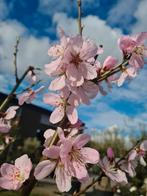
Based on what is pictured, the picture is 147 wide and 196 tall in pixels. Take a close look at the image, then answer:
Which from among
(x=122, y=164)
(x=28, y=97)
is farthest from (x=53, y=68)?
(x=122, y=164)

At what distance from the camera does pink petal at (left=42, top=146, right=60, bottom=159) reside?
1.08 meters

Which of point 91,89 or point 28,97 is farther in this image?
point 28,97

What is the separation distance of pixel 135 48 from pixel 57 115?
12.8 inches

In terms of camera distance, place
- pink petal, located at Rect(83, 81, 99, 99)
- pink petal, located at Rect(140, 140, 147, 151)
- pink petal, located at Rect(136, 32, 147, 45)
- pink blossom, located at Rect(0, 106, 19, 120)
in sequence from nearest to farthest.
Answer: pink petal, located at Rect(83, 81, 99, 99) < pink petal, located at Rect(136, 32, 147, 45) < pink petal, located at Rect(140, 140, 147, 151) < pink blossom, located at Rect(0, 106, 19, 120)

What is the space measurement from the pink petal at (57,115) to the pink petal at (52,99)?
4cm

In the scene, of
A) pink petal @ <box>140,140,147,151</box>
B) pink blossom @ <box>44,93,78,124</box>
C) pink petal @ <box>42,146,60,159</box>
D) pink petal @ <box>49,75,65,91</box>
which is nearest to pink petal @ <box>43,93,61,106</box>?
pink blossom @ <box>44,93,78,124</box>

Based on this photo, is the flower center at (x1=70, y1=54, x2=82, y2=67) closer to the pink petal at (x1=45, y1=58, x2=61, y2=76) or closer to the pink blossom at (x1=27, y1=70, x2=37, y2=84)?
the pink petal at (x1=45, y1=58, x2=61, y2=76)

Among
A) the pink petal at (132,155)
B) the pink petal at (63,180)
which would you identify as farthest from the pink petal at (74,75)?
the pink petal at (132,155)

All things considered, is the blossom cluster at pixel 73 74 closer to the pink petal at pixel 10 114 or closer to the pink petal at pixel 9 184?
the pink petal at pixel 9 184

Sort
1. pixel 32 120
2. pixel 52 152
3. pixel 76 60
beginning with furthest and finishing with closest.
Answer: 1. pixel 32 120
2. pixel 76 60
3. pixel 52 152

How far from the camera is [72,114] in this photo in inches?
47.3

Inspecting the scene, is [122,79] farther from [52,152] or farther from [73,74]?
[52,152]

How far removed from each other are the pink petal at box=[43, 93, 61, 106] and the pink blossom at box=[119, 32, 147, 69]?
0.25 m

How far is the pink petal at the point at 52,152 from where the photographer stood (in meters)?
1.08
